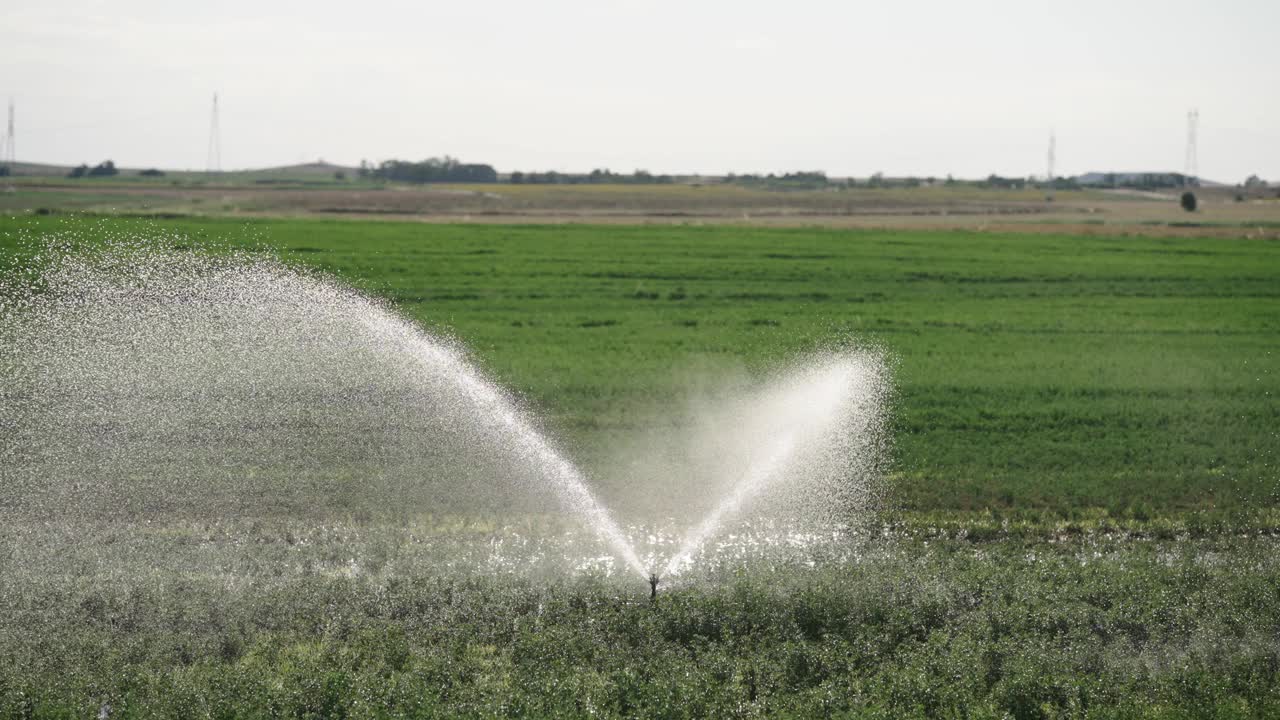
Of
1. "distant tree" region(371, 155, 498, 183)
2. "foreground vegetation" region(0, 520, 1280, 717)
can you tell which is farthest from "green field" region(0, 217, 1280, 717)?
"distant tree" region(371, 155, 498, 183)

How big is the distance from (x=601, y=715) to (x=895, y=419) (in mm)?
9886

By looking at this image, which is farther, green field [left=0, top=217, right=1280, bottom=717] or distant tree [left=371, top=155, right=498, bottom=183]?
distant tree [left=371, top=155, right=498, bottom=183]

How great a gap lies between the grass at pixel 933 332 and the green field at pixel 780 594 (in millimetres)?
114

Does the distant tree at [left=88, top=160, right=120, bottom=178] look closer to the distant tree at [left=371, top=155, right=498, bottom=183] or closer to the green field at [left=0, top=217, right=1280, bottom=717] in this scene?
the distant tree at [left=371, top=155, right=498, bottom=183]

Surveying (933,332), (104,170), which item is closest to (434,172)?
(104,170)

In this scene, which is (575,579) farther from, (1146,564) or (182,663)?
(1146,564)

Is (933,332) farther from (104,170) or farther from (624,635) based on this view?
(104,170)

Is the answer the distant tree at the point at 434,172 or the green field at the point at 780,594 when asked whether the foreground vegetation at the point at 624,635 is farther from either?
the distant tree at the point at 434,172

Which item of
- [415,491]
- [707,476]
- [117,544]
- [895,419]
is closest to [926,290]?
[895,419]

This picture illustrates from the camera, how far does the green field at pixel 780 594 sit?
27.9ft

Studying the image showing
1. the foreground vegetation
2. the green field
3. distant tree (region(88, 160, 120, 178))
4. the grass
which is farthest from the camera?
distant tree (region(88, 160, 120, 178))

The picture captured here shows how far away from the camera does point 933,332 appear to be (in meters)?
25.7

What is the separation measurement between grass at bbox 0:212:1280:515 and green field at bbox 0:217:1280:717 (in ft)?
0.37

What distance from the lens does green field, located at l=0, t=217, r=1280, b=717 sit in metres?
8.52
